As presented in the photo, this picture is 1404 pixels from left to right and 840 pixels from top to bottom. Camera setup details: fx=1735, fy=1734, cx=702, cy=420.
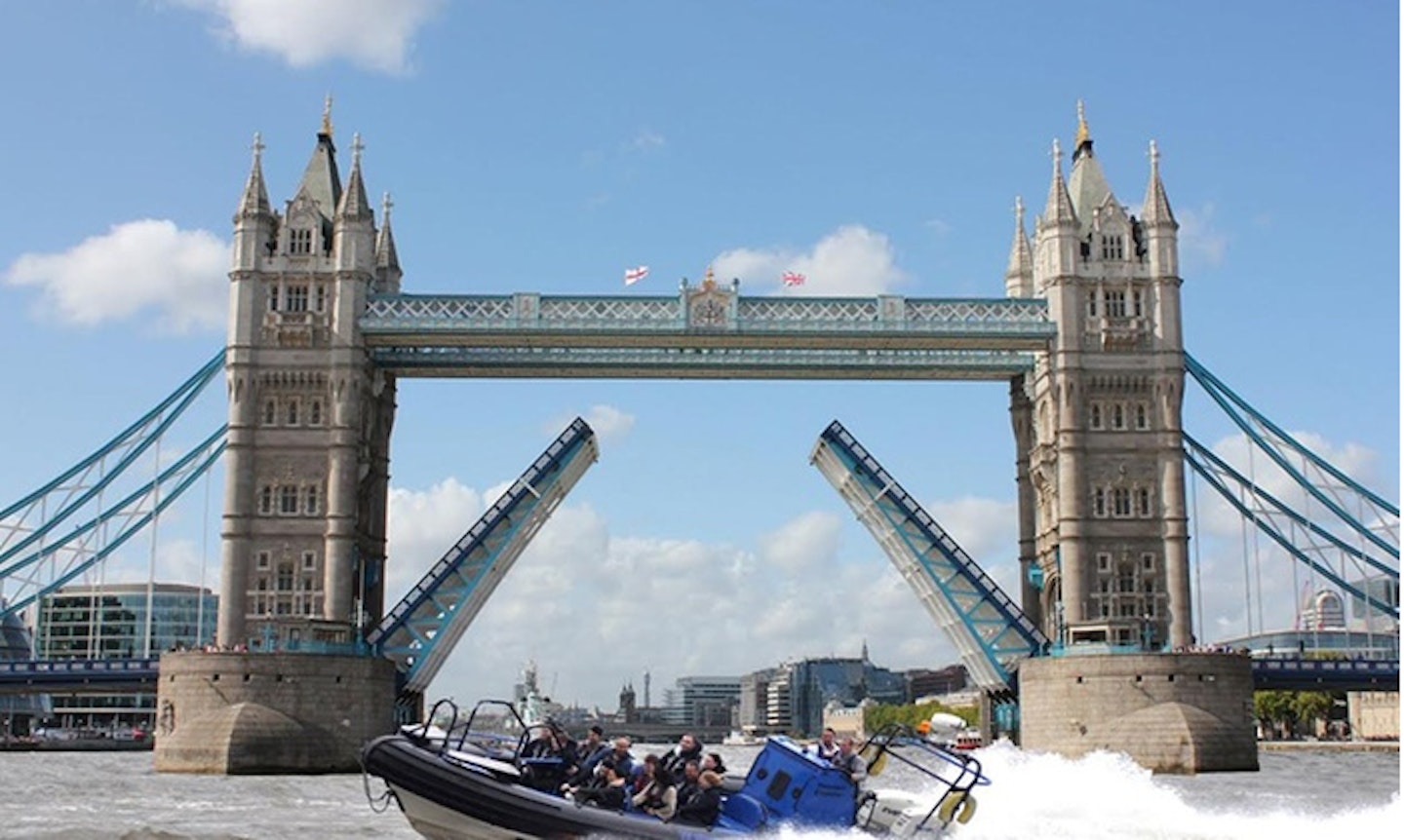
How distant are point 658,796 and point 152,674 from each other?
1664 inches

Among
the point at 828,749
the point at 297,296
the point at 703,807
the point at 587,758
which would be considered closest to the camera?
the point at 703,807

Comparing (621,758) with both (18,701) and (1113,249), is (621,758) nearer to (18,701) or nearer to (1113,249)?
(1113,249)

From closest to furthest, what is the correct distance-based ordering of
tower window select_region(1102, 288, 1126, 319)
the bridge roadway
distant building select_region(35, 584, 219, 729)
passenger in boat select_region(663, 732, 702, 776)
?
1. passenger in boat select_region(663, 732, 702, 776)
2. tower window select_region(1102, 288, 1126, 319)
3. the bridge roadway
4. distant building select_region(35, 584, 219, 729)

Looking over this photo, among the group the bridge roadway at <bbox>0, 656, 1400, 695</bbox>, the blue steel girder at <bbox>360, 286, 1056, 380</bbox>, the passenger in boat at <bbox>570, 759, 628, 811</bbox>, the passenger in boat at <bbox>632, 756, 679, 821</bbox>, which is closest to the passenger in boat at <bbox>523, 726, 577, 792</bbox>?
the passenger in boat at <bbox>570, 759, 628, 811</bbox>

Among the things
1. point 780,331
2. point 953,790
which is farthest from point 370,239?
point 953,790

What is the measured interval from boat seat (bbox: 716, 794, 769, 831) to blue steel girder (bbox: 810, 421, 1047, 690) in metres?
31.7

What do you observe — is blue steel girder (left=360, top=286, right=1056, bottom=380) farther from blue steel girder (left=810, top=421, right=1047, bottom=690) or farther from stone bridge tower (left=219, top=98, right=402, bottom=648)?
blue steel girder (left=810, top=421, right=1047, bottom=690)

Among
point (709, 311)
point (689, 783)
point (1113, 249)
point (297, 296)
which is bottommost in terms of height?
point (689, 783)

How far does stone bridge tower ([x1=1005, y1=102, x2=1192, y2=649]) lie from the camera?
183 feet

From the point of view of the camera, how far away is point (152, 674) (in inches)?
2375

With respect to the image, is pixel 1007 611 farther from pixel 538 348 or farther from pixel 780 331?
pixel 538 348

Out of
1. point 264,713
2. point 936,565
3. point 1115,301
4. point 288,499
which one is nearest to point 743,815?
point 264,713

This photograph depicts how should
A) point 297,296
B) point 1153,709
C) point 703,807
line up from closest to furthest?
point 703,807 < point 1153,709 < point 297,296

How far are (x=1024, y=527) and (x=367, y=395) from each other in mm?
23439
